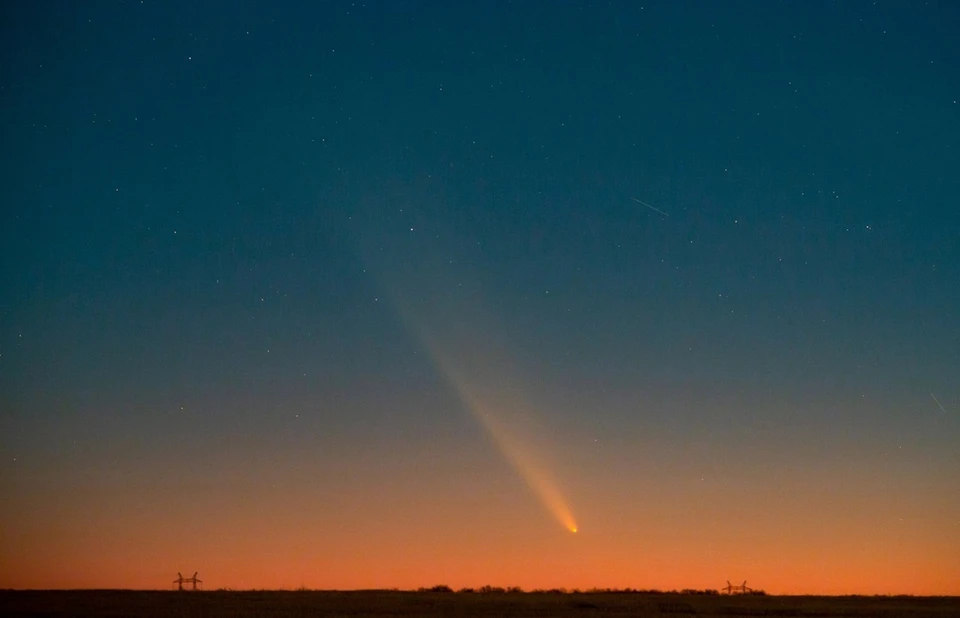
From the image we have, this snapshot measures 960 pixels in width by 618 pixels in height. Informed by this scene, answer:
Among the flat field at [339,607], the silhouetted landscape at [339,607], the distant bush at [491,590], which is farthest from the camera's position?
the distant bush at [491,590]

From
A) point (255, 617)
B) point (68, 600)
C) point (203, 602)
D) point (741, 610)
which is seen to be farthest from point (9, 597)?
point (741, 610)

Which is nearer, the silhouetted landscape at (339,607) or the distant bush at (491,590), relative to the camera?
the silhouetted landscape at (339,607)

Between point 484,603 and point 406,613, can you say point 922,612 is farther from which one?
point 406,613

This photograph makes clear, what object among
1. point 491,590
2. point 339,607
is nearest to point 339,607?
point 339,607

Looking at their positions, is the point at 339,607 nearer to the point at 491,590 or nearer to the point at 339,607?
the point at 339,607

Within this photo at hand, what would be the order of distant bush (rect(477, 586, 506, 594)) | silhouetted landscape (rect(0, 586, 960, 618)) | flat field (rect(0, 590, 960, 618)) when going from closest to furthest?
flat field (rect(0, 590, 960, 618)) < silhouetted landscape (rect(0, 586, 960, 618)) < distant bush (rect(477, 586, 506, 594))

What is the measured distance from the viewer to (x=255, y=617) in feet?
163

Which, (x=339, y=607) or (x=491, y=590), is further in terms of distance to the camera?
(x=491, y=590)

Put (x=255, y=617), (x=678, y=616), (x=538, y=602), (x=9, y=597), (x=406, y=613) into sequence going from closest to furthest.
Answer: (x=255, y=617), (x=406, y=613), (x=678, y=616), (x=9, y=597), (x=538, y=602)

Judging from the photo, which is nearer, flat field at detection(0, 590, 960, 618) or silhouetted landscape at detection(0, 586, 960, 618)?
flat field at detection(0, 590, 960, 618)

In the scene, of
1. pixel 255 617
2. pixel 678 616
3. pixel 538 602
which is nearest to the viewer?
pixel 255 617

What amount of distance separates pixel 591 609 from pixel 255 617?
70.5ft

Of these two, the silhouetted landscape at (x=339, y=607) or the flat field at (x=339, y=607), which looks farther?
the silhouetted landscape at (x=339, y=607)

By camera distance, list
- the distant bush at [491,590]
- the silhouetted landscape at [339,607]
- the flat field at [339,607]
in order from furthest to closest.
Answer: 1. the distant bush at [491,590]
2. the silhouetted landscape at [339,607]
3. the flat field at [339,607]
